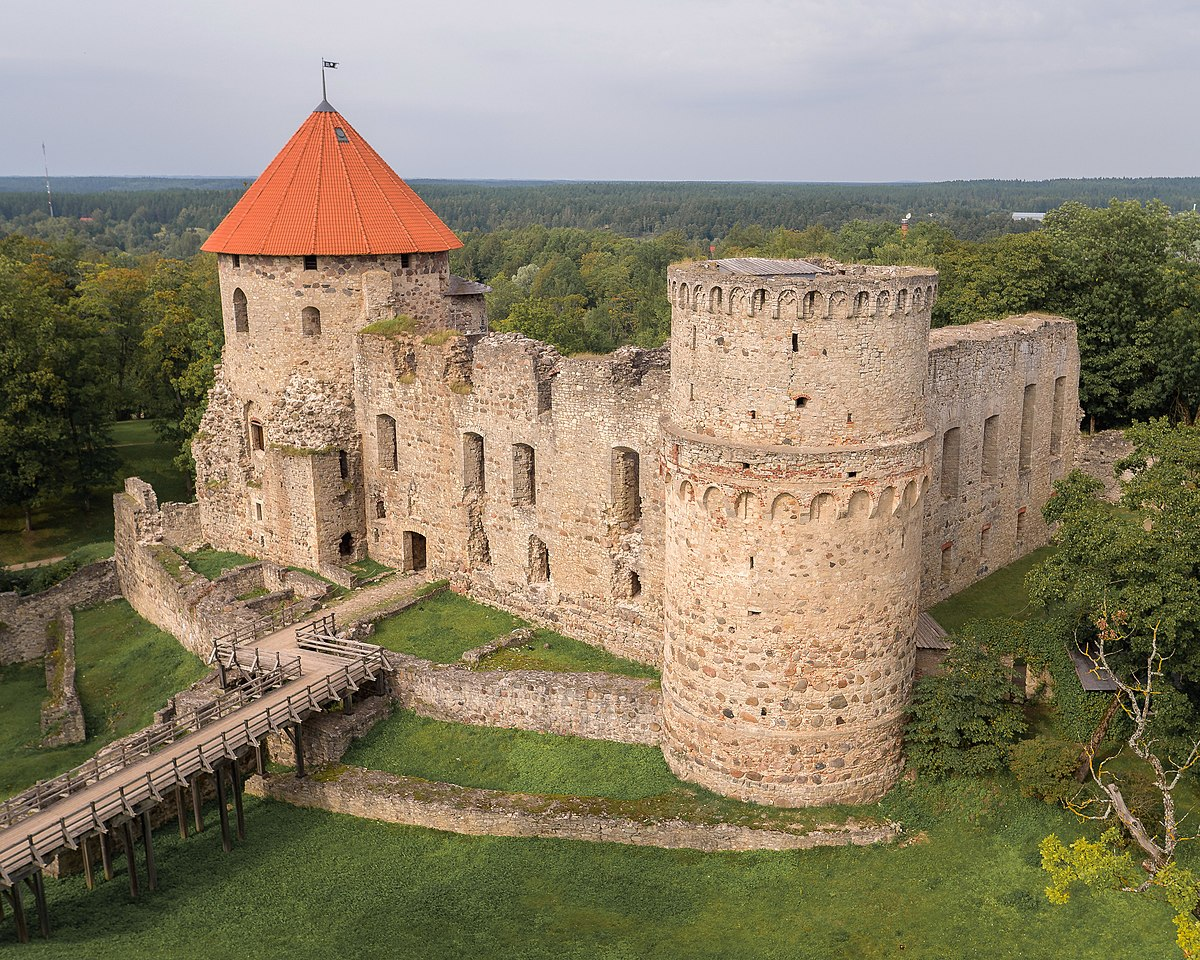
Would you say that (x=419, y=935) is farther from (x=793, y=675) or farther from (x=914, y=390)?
(x=914, y=390)

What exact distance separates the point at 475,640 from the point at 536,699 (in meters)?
3.80

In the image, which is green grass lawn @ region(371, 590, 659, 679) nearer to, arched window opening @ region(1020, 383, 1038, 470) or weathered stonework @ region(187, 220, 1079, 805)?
weathered stonework @ region(187, 220, 1079, 805)

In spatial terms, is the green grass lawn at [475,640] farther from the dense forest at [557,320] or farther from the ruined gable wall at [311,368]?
the dense forest at [557,320]

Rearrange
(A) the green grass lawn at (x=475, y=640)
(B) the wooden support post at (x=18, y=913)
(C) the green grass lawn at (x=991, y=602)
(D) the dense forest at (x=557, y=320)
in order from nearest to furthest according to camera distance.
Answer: (B) the wooden support post at (x=18, y=913)
(A) the green grass lawn at (x=475, y=640)
(C) the green grass lawn at (x=991, y=602)
(D) the dense forest at (x=557, y=320)

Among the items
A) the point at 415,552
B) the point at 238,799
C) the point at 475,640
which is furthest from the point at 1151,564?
the point at 415,552

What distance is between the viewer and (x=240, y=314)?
99.3ft

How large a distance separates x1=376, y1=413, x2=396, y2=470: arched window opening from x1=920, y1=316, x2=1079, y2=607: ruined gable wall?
13479 millimetres

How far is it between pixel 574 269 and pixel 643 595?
71503 millimetres

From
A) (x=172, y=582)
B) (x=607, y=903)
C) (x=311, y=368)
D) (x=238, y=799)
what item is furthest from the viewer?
(x=172, y=582)

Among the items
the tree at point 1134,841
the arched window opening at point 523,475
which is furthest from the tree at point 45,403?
the tree at point 1134,841

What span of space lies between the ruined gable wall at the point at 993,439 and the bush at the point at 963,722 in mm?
6756

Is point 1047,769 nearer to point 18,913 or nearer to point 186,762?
point 186,762

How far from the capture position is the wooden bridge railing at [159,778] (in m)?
17.0

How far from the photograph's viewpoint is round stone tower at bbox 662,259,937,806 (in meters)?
17.7
